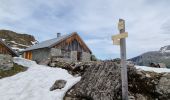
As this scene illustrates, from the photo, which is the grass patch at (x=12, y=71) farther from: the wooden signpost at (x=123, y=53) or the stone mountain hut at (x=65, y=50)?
the wooden signpost at (x=123, y=53)

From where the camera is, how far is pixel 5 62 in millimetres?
22703

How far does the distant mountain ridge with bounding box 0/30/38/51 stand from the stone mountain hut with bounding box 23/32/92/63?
41.4m

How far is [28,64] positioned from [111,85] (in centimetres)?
1811

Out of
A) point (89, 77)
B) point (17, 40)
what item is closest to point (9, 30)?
point (17, 40)

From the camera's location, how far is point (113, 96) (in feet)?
32.2

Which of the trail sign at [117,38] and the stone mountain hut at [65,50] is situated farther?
the stone mountain hut at [65,50]

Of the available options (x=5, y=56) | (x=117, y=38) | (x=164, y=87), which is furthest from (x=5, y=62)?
(x=164, y=87)

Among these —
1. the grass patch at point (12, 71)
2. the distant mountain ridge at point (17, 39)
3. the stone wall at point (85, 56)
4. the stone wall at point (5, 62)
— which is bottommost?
the grass patch at point (12, 71)

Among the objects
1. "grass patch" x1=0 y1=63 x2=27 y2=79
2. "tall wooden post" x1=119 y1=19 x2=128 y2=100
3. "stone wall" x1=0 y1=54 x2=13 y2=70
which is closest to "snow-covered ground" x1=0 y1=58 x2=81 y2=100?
"grass patch" x1=0 y1=63 x2=27 y2=79

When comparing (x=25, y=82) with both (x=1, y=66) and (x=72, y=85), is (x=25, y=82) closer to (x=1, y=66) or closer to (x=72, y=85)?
(x=72, y=85)

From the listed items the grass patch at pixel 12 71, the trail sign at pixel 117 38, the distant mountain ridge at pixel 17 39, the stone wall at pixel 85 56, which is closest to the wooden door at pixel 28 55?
the stone wall at pixel 85 56

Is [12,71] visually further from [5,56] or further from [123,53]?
[123,53]

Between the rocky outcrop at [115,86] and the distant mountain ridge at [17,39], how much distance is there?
66205 millimetres

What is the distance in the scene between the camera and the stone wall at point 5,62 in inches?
879
